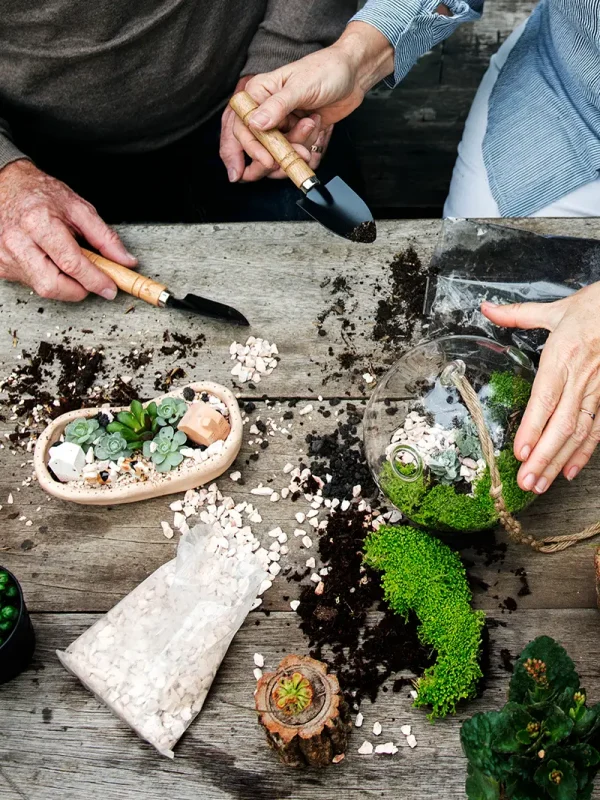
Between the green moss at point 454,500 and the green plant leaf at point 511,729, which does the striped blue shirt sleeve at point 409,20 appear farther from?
the green plant leaf at point 511,729

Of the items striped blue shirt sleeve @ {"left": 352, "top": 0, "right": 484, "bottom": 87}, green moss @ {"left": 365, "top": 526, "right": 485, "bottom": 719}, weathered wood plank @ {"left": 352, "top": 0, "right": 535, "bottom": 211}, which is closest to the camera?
green moss @ {"left": 365, "top": 526, "right": 485, "bottom": 719}

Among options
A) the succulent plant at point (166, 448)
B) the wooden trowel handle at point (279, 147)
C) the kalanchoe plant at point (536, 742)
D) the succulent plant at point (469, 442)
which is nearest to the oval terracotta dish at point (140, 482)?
the succulent plant at point (166, 448)

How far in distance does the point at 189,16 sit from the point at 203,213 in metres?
0.56

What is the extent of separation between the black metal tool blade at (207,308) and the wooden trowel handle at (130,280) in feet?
0.12

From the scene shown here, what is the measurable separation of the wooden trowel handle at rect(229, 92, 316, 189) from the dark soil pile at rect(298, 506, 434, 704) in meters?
0.81

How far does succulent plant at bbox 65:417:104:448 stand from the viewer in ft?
4.73

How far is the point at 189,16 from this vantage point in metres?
1.85

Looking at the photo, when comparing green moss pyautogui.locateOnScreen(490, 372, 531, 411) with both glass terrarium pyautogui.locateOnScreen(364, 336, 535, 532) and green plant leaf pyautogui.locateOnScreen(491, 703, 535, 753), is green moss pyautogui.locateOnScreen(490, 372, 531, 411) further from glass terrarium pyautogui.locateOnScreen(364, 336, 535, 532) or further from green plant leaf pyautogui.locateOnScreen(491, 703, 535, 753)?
green plant leaf pyautogui.locateOnScreen(491, 703, 535, 753)

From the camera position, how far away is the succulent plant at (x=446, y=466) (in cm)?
129

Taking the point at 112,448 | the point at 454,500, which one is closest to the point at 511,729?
the point at 454,500

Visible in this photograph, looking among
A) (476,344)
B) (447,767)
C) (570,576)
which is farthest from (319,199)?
(447,767)

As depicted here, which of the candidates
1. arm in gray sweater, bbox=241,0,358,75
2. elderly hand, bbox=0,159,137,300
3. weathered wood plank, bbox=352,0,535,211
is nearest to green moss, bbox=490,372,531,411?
elderly hand, bbox=0,159,137,300

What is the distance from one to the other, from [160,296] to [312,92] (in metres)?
0.62

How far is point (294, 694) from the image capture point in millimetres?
1125
